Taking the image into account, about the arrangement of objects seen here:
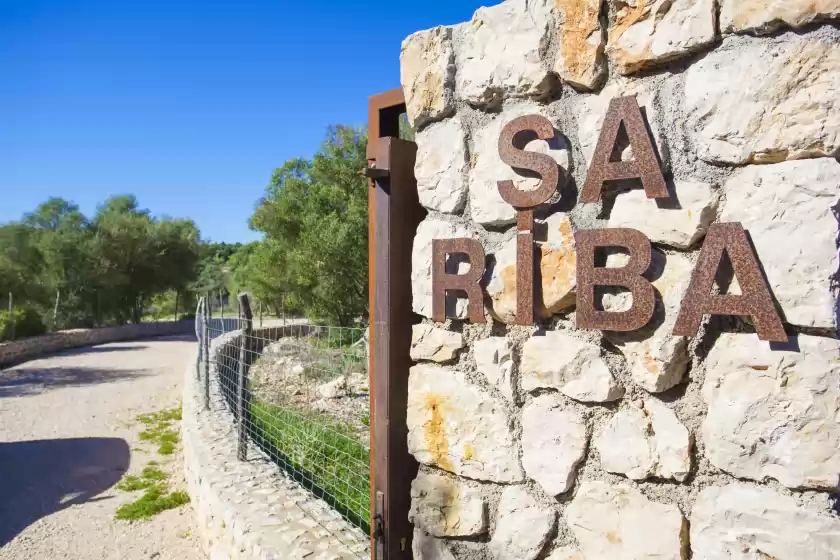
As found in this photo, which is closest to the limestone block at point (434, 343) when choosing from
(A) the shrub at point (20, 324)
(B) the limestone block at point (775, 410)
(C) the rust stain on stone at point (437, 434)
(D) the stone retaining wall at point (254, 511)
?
(C) the rust stain on stone at point (437, 434)

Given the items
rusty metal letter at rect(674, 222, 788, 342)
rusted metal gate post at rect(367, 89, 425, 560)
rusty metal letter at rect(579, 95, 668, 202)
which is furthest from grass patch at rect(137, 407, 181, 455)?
rusty metal letter at rect(674, 222, 788, 342)

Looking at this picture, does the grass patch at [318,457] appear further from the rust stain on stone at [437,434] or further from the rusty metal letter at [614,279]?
the rusty metal letter at [614,279]

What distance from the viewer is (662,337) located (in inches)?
52.9

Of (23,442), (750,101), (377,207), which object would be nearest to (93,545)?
(23,442)

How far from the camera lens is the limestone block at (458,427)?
1.64 metres

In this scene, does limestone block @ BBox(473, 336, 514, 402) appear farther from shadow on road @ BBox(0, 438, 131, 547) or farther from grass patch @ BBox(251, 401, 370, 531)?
shadow on road @ BBox(0, 438, 131, 547)

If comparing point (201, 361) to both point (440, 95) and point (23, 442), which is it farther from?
point (440, 95)

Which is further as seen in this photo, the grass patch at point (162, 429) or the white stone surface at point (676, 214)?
the grass patch at point (162, 429)

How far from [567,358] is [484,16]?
971 mm

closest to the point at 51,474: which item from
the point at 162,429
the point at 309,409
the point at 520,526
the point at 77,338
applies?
the point at 162,429

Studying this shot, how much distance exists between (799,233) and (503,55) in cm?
87

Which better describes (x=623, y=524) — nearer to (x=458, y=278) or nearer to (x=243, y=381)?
(x=458, y=278)

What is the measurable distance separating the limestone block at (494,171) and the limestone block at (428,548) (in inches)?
37.7

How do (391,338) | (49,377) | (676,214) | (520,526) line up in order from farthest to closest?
1. (49,377)
2. (391,338)
3. (520,526)
4. (676,214)
